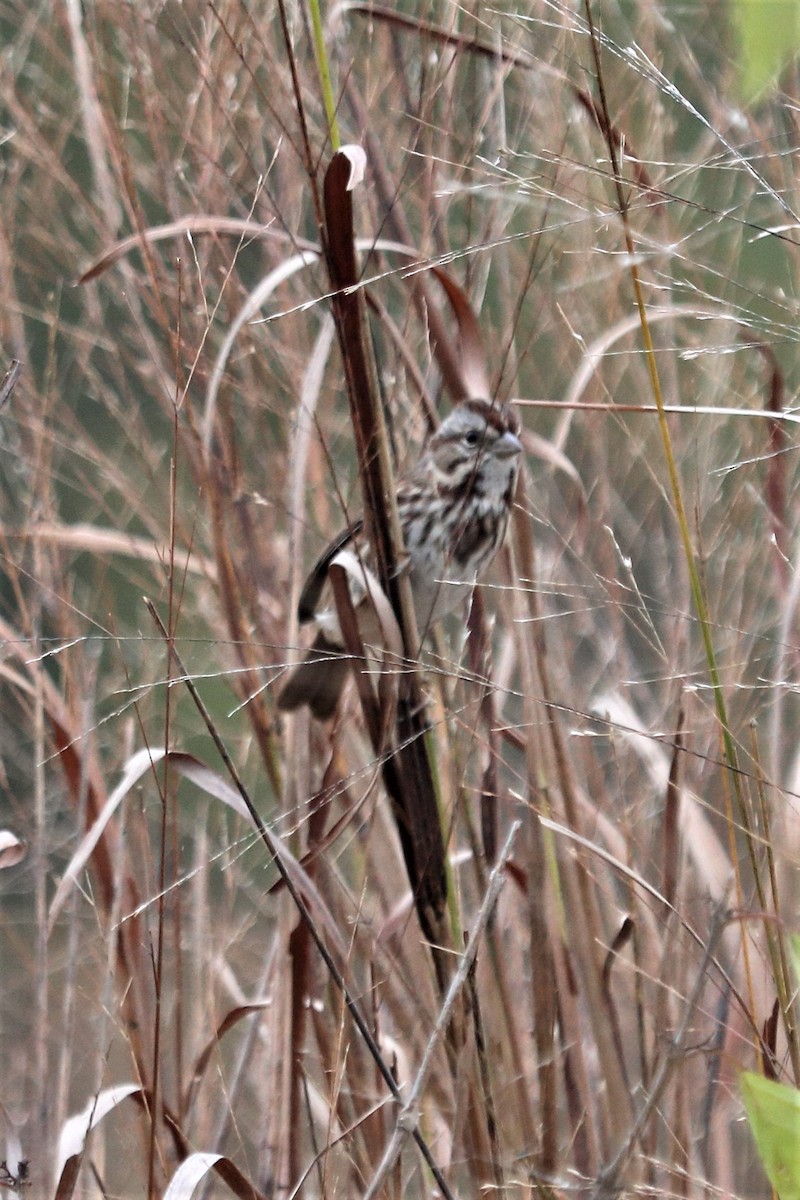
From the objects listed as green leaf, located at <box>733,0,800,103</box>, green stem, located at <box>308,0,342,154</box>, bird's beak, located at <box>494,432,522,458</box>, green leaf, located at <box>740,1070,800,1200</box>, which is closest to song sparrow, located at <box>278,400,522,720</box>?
bird's beak, located at <box>494,432,522,458</box>

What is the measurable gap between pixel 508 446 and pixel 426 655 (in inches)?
15.9

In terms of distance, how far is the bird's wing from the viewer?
1729 mm

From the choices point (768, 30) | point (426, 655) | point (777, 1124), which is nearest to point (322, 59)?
point (768, 30)

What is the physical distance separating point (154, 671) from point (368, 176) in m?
0.74

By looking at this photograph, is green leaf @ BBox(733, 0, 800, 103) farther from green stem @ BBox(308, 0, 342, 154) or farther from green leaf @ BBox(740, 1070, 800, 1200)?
green leaf @ BBox(740, 1070, 800, 1200)

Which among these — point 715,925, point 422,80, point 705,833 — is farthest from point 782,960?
point 422,80

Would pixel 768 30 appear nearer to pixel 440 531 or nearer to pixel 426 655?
pixel 426 655

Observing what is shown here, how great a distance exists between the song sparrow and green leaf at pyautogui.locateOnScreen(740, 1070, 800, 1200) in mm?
901

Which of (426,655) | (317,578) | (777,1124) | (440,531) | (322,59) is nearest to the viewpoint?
(777,1124)

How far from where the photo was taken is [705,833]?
175 centimetres

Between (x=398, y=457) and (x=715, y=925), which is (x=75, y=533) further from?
(x=715, y=925)

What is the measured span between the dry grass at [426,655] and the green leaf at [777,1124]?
215mm

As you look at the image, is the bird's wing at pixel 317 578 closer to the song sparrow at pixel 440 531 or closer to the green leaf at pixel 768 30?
the song sparrow at pixel 440 531

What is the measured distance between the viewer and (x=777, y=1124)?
36.1 inches
